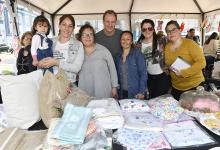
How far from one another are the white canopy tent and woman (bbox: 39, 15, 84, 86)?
4.15 meters

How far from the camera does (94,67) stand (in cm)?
233

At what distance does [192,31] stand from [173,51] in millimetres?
4131

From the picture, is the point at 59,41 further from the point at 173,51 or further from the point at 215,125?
the point at 215,125

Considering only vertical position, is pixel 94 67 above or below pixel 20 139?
above

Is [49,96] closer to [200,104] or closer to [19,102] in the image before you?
[19,102]

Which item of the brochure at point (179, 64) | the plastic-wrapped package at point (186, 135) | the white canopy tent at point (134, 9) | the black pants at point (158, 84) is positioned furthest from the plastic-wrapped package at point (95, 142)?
the white canopy tent at point (134, 9)

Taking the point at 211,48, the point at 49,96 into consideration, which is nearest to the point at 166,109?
the point at 49,96

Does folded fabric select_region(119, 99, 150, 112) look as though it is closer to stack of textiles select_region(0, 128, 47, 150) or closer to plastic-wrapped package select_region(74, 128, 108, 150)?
plastic-wrapped package select_region(74, 128, 108, 150)

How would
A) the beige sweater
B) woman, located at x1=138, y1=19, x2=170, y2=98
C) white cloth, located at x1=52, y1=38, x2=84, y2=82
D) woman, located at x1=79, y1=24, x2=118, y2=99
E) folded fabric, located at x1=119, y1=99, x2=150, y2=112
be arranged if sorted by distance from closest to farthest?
folded fabric, located at x1=119, y1=99, x2=150, y2=112 → white cloth, located at x1=52, y1=38, x2=84, y2=82 → woman, located at x1=79, y1=24, x2=118, y2=99 → woman, located at x1=138, y1=19, x2=170, y2=98 → the beige sweater

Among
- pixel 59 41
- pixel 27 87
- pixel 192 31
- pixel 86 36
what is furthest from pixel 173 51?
pixel 192 31

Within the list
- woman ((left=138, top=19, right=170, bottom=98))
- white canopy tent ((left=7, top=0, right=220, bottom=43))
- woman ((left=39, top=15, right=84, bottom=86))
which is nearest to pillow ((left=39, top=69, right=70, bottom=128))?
woman ((left=39, top=15, right=84, bottom=86))

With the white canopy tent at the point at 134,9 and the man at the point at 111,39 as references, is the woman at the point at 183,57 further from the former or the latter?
the white canopy tent at the point at 134,9

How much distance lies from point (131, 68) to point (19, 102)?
1129mm

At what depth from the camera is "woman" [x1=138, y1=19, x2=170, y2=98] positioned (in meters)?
2.58
